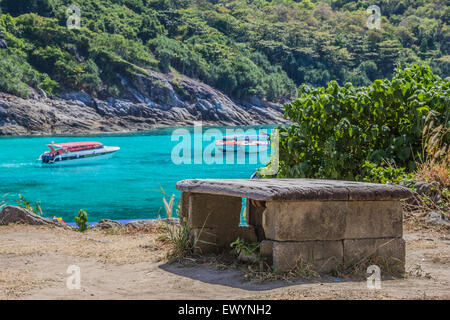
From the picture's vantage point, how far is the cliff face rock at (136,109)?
5481cm

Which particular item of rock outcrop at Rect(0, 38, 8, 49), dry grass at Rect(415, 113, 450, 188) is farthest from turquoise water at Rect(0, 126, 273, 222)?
rock outcrop at Rect(0, 38, 8, 49)

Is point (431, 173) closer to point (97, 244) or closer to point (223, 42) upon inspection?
point (97, 244)

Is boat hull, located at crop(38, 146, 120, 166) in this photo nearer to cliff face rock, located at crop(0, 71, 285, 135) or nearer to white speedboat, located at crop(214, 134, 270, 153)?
white speedboat, located at crop(214, 134, 270, 153)

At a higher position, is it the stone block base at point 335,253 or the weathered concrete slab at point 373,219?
the weathered concrete slab at point 373,219

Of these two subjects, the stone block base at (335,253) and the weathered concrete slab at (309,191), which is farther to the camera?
the stone block base at (335,253)

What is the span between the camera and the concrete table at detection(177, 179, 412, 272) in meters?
4.41

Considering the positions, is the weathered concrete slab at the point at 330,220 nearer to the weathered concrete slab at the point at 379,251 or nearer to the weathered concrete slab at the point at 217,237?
the weathered concrete slab at the point at 379,251

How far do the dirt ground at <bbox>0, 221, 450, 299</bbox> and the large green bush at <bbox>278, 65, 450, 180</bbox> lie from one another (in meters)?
1.71

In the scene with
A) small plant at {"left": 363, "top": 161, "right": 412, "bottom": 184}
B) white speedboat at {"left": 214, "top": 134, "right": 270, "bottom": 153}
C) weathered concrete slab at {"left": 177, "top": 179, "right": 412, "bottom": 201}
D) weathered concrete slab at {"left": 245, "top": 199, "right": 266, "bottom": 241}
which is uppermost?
weathered concrete slab at {"left": 177, "top": 179, "right": 412, "bottom": 201}

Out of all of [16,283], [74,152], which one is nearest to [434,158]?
[16,283]

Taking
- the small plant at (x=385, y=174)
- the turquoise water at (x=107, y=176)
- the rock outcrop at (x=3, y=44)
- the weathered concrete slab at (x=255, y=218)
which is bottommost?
the turquoise water at (x=107, y=176)

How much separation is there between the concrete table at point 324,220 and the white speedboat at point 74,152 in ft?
112

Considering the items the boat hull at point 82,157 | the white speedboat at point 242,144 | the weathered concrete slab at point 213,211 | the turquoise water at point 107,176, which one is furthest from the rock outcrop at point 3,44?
the weathered concrete slab at point 213,211

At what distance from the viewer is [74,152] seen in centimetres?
3941
